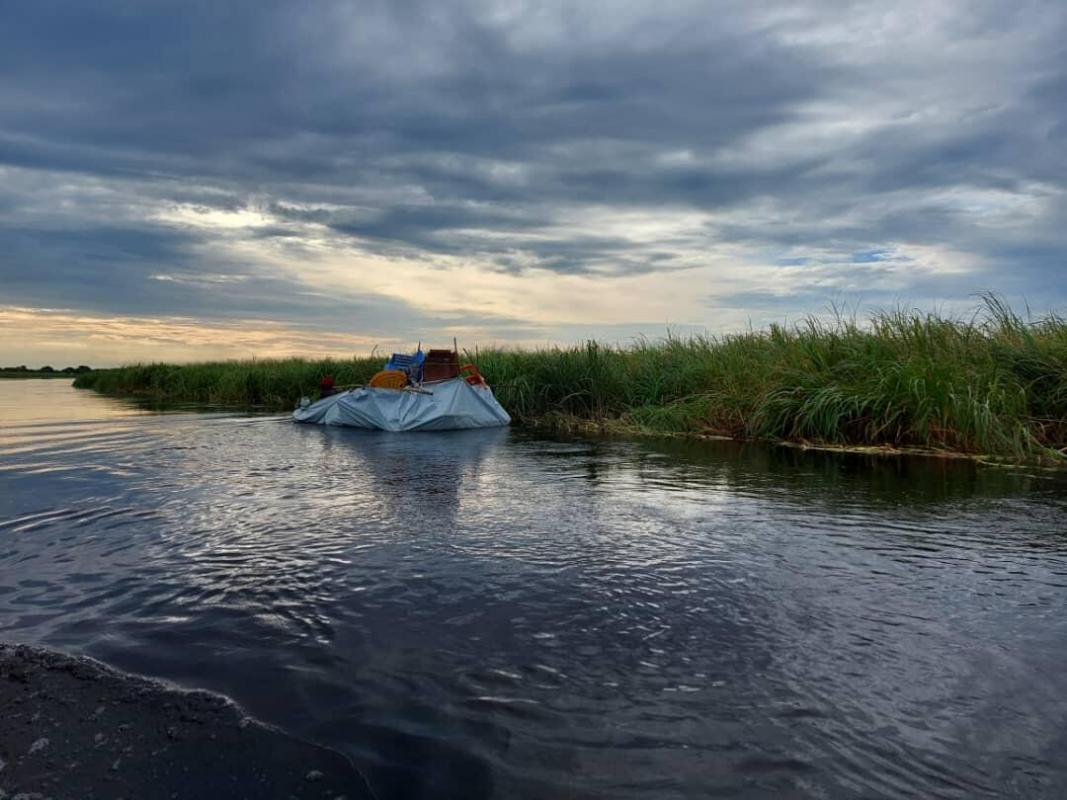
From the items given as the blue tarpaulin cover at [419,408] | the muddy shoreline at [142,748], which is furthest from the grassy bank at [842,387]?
the muddy shoreline at [142,748]

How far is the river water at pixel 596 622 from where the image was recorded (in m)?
2.07

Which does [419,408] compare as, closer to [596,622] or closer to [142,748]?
[596,622]

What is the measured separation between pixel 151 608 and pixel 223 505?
265 centimetres

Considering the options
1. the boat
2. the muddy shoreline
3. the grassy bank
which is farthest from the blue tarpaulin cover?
the muddy shoreline

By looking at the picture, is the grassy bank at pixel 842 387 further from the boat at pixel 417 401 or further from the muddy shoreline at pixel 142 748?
the muddy shoreline at pixel 142 748

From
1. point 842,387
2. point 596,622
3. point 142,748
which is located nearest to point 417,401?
point 842,387

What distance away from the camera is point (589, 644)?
289cm

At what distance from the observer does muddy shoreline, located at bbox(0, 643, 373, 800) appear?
75.6 inches

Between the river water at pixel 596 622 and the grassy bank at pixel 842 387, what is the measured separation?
2.81 metres

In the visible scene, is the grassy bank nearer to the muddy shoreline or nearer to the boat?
the boat

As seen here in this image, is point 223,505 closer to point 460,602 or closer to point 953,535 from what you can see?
point 460,602

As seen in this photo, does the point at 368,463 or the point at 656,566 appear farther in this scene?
the point at 368,463

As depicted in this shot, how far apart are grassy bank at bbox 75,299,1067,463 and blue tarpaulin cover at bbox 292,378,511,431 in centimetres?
196

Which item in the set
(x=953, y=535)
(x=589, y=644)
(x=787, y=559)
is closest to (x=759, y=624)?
(x=589, y=644)
